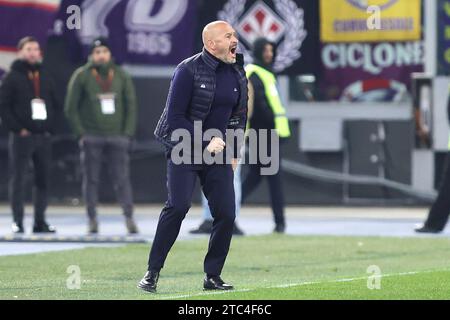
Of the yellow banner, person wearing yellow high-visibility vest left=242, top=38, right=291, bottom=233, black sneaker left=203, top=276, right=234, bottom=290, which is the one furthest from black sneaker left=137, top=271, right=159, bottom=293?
the yellow banner

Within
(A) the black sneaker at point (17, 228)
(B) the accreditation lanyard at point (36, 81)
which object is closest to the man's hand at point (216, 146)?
(B) the accreditation lanyard at point (36, 81)

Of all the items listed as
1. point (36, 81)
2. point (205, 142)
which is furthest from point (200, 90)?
point (36, 81)

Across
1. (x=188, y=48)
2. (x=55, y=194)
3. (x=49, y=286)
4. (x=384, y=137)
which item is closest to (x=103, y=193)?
(x=55, y=194)

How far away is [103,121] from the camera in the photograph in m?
17.4

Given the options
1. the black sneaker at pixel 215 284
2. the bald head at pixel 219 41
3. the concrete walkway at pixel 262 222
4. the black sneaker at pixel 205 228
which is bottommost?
the concrete walkway at pixel 262 222

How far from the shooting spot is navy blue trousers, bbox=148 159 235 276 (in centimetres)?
1096

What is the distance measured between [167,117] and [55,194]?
39.1ft

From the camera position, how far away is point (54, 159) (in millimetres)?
22688

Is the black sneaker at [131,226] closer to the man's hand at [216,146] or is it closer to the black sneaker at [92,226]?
the black sneaker at [92,226]

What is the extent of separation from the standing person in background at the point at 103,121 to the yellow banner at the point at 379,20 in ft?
16.5

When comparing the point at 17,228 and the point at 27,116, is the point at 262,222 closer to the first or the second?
the point at 17,228

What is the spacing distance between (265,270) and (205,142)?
255 centimetres

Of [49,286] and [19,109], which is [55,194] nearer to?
[19,109]

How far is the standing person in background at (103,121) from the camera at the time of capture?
57.2 feet
